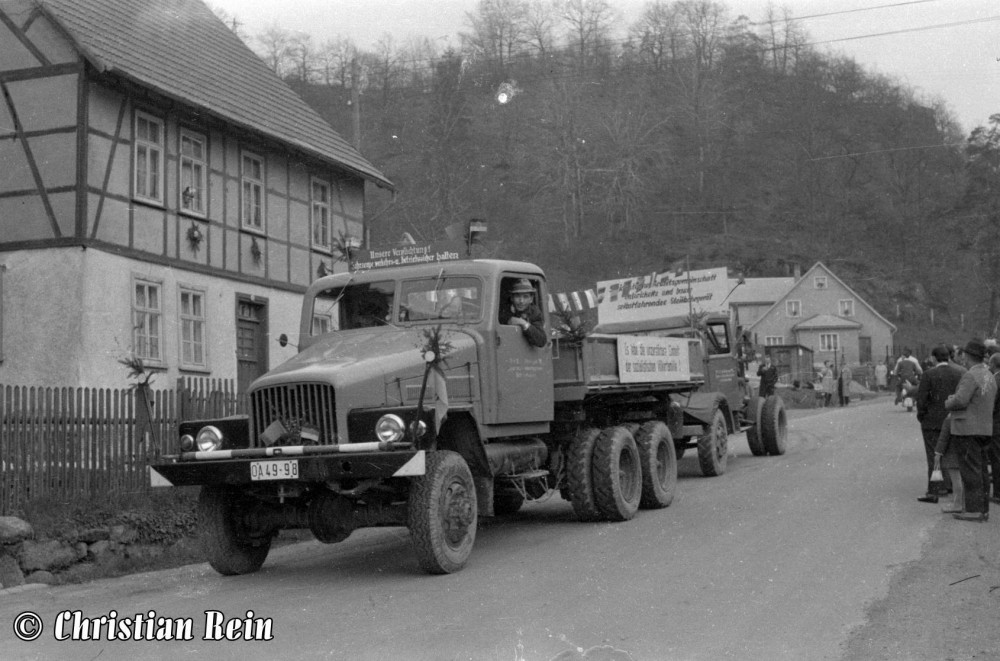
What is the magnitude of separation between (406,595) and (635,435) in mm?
5327

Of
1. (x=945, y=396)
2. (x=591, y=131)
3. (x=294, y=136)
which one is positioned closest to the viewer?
(x=945, y=396)

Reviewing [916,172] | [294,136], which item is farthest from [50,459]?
[916,172]

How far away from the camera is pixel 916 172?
260 ft

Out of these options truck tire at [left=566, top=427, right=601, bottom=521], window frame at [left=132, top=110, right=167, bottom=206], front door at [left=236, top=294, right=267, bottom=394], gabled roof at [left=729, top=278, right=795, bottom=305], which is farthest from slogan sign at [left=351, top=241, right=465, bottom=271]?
gabled roof at [left=729, top=278, right=795, bottom=305]

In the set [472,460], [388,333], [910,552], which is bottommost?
[910,552]

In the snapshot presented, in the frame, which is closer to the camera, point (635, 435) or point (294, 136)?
point (635, 435)

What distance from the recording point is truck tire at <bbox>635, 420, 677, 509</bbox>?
12516mm

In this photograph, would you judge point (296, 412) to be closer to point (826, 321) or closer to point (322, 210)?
point (322, 210)

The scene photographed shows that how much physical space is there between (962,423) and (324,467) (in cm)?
658

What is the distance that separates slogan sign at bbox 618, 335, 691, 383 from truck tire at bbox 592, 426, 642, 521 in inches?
30.5

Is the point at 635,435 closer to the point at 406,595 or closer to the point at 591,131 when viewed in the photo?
the point at 406,595

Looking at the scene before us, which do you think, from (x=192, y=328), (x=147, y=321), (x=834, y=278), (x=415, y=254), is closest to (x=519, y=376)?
(x=415, y=254)

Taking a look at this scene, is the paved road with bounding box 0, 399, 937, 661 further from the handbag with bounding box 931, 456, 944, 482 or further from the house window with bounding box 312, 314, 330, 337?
the house window with bounding box 312, 314, 330, 337

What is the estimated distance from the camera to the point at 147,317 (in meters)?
18.8
